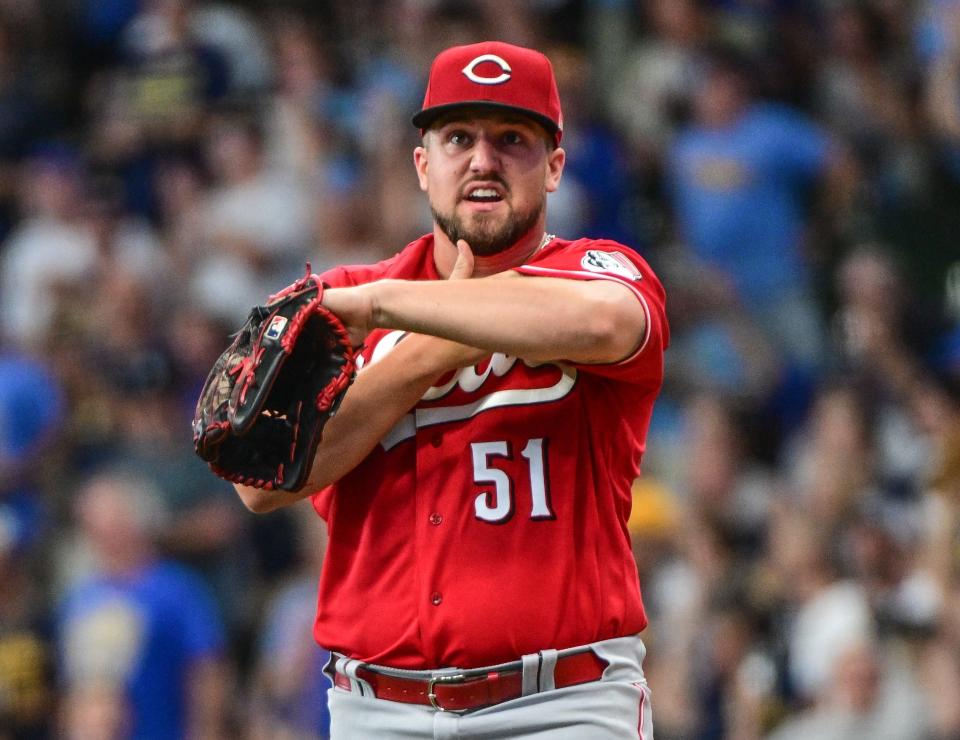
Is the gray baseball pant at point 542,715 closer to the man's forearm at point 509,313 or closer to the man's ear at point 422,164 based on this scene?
the man's forearm at point 509,313

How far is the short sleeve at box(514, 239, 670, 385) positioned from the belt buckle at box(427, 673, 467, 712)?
0.64 metres

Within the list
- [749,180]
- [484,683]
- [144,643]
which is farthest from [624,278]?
[749,180]

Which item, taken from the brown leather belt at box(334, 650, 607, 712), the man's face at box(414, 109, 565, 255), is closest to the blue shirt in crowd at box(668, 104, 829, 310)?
the man's face at box(414, 109, 565, 255)

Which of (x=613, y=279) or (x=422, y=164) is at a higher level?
(x=422, y=164)

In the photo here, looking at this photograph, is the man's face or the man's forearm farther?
the man's face

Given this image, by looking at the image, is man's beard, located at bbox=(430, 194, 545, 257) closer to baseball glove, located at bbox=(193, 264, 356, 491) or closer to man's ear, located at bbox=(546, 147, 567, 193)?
man's ear, located at bbox=(546, 147, 567, 193)

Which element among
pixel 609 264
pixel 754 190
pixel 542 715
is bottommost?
pixel 542 715

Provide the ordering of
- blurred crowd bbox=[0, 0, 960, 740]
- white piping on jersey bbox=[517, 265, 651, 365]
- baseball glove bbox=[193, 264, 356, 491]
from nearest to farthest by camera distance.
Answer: baseball glove bbox=[193, 264, 356, 491], white piping on jersey bbox=[517, 265, 651, 365], blurred crowd bbox=[0, 0, 960, 740]

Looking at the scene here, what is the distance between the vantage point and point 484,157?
3.46 m

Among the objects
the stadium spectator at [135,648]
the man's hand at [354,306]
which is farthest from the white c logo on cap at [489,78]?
the stadium spectator at [135,648]

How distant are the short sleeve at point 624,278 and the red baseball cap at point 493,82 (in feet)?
0.96

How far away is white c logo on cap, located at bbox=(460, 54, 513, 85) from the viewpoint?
11.3 ft

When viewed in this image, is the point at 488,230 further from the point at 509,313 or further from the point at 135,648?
the point at 135,648

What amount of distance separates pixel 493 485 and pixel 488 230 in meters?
0.52
